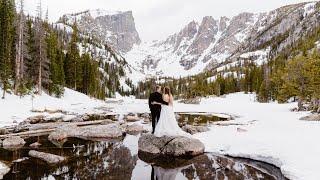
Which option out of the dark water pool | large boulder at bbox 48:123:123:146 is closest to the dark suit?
the dark water pool

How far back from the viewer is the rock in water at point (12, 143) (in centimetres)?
2170

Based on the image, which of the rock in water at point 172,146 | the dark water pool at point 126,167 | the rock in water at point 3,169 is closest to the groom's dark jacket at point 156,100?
Result: the rock in water at point 172,146

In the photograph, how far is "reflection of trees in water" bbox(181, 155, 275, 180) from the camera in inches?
587

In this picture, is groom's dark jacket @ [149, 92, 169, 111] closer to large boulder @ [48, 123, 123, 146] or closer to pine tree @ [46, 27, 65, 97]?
large boulder @ [48, 123, 123, 146]

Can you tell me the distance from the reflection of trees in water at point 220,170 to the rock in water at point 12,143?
37.6 ft

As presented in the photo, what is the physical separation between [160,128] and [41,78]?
166 ft

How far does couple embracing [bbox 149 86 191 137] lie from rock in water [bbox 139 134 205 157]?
550 mm

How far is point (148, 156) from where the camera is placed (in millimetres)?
18969

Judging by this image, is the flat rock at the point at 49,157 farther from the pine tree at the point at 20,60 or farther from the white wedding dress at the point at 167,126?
the pine tree at the point at 20,60

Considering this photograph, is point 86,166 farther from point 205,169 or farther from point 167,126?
point 167,126

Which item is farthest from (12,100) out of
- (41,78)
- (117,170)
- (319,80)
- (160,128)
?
(319,80)

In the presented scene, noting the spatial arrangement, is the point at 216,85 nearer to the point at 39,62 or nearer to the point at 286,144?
the point at 39,62

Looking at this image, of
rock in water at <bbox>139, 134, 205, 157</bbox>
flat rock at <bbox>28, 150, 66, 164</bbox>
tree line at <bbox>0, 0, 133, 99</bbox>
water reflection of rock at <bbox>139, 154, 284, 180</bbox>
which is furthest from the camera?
tree line at <bbox>0, 0, 133, 99</bbox>

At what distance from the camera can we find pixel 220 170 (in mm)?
15938
